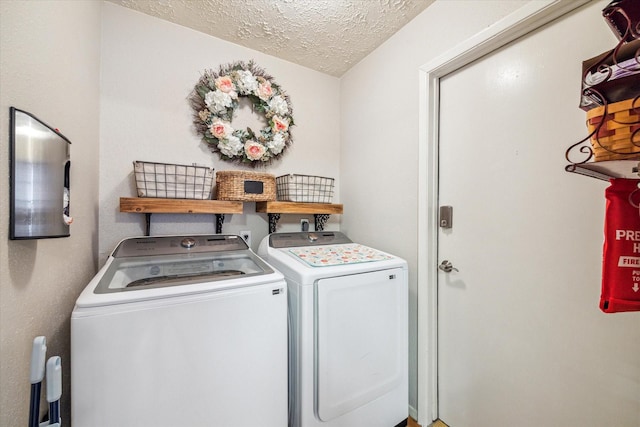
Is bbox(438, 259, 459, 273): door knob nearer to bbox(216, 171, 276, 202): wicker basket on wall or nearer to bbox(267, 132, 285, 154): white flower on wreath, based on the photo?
bbox(216, 171, 276, 202): wicker basket on wall

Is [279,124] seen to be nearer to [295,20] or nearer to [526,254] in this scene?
[295,20]

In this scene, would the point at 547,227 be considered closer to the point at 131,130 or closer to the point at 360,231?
the point at 360,231

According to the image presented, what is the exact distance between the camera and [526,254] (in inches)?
46.1

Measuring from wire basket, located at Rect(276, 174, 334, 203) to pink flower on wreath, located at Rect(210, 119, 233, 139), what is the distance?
1.64 feet

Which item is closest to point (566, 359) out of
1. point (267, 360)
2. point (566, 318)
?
point (566, 318)

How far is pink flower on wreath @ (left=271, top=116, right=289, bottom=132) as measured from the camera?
195 cm

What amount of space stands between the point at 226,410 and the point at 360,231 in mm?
1483

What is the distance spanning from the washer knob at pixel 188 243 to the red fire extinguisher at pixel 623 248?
5.76ft

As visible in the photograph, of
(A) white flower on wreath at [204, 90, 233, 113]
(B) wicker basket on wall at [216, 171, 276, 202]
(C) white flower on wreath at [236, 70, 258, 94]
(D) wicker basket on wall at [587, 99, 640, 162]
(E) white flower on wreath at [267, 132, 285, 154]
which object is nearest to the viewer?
(D) wicker basket on wall at [587, 99, 640, 162]

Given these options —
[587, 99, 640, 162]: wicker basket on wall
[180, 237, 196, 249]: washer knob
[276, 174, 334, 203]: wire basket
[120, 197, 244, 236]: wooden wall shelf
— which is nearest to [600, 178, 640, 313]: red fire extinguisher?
[587, 99, 640, 162]: wicker basket on wall

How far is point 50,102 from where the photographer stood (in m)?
0.85

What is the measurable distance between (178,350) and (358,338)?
843 millimetres

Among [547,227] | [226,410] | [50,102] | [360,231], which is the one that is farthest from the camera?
[360,231]

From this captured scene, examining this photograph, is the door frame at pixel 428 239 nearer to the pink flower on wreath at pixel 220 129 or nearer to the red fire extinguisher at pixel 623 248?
the red fire extinguisher at pixel 623 248
